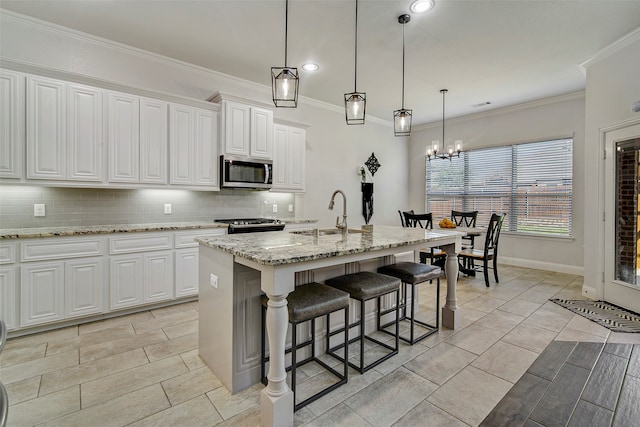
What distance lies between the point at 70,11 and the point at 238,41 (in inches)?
60.6

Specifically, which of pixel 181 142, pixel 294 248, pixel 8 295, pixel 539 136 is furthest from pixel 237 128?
pixel 539 136

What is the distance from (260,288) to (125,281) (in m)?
1.99

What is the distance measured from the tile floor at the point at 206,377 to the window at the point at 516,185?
2.68m

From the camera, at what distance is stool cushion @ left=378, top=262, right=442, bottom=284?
2.59 metres

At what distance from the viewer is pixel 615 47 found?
11.2 feet

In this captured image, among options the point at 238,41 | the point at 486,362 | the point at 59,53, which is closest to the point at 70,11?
the point at 59,53

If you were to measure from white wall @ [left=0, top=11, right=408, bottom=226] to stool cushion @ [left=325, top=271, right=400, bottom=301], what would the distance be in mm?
2825

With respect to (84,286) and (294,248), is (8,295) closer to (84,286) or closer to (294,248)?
(84,286)

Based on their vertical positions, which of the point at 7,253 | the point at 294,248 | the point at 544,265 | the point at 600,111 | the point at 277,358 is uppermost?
the point at 600,111

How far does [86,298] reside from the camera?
2951mm

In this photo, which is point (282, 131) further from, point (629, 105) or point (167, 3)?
point (629, 105)

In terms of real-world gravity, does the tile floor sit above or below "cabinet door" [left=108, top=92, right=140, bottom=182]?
below

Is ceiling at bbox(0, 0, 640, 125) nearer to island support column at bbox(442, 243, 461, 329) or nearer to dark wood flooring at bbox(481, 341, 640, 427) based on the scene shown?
island support column at bbox(442, 243, 461, 329)

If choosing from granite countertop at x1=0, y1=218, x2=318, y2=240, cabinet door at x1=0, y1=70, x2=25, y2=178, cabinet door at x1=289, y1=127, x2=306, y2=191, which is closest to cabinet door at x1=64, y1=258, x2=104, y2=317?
granite countertop at x1=0, y1=218, x2=318, y2=240
